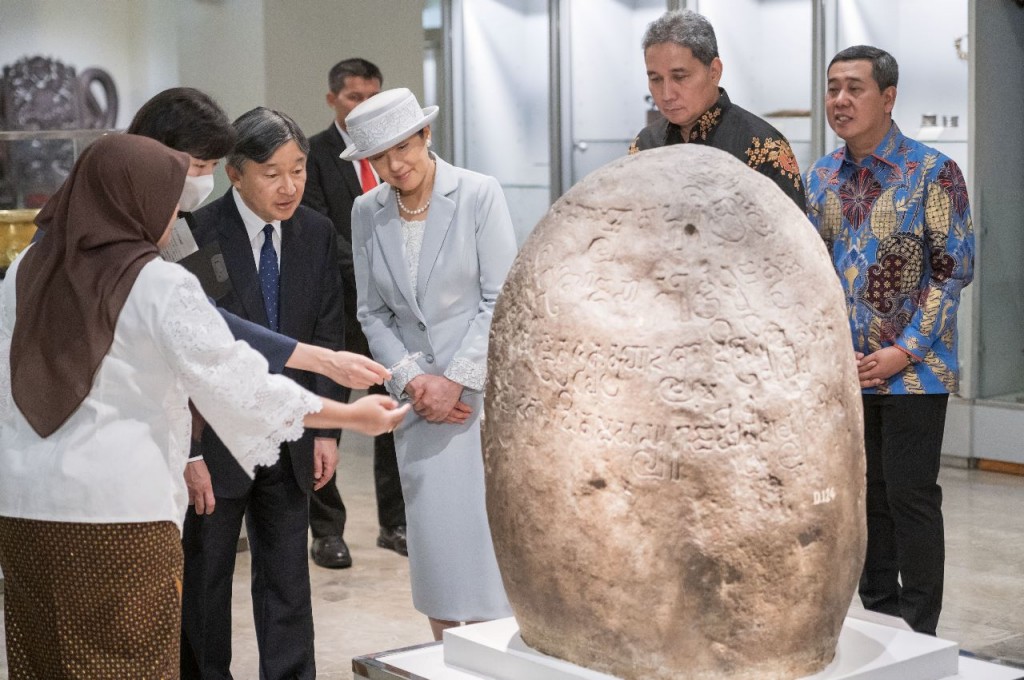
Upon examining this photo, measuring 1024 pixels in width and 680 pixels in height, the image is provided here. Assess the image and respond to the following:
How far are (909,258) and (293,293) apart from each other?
183 cm

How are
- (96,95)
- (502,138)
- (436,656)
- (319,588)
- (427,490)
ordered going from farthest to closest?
(502,138) → (96,95) → (319,588) → (427,490) → (436,656)

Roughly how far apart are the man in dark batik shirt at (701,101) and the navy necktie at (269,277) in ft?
3.55

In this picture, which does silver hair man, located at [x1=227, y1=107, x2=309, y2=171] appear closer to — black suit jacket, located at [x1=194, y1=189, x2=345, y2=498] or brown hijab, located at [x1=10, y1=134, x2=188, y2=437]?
black suit jacket, located at [x1=194, y1=189, x2=345, y2=498]

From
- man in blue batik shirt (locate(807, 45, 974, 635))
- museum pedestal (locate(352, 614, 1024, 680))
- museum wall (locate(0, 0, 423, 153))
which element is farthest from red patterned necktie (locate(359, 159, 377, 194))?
museum pedestal (locate(352, 614, 1024, 680))

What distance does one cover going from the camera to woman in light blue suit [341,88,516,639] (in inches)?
169

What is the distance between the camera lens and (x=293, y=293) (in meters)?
4.25

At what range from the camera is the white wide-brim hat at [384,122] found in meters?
4.21

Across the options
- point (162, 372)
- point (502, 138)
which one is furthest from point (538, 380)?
point (502, 138)

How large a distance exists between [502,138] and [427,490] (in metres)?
7.72

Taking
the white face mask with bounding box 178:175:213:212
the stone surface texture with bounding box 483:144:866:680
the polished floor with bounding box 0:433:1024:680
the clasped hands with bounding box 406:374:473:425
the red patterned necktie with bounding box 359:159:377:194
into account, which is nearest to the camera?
the stone surface texture with bounding box 483:144:866:680

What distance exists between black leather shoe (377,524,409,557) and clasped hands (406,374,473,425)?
2.31 m

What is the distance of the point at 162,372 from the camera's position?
3057 mm

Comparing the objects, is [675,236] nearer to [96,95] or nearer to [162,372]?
[162,372]

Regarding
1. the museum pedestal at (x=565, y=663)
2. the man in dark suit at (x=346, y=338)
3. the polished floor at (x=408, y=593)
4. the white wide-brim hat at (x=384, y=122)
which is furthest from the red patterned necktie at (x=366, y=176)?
the museum pedestal at (x=565, y=663)
